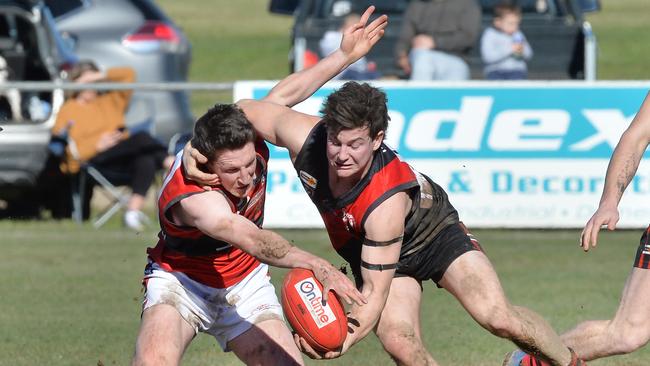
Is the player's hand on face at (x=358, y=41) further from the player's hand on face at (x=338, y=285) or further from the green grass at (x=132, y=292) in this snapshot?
the green grass at (x=132, y=292)

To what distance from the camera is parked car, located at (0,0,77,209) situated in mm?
13219

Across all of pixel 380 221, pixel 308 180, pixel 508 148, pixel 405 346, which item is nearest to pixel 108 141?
pixel 508 148

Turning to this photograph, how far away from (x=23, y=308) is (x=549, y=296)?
387 centimetres

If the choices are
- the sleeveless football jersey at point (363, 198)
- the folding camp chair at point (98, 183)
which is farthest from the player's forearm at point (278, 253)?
the folding camp chair at point (98, 183)

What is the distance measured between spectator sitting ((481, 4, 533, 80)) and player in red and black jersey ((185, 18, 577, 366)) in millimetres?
7845

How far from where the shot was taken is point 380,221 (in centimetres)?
614

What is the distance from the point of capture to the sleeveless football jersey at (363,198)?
6.24m

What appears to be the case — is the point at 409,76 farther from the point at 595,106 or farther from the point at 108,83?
the point at 108,83

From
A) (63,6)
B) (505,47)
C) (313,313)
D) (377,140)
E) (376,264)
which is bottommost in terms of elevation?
(505,47)

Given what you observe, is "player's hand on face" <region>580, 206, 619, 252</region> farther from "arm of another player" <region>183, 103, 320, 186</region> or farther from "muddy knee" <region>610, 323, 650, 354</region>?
"arm of another player" <region>183, 103, 320, 186</region>

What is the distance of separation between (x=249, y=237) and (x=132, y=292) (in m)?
4.61

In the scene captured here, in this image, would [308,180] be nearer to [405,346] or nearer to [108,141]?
[405,346]

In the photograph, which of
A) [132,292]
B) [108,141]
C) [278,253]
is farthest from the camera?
[108,141]

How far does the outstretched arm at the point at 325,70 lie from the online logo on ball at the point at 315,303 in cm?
126
